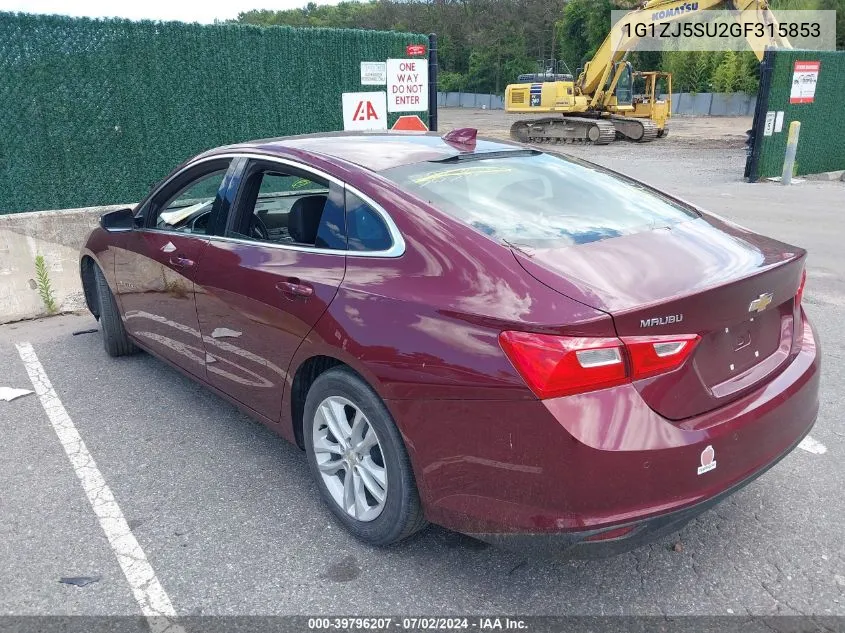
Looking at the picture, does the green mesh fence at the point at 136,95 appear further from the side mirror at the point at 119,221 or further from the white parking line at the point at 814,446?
the white parking line at the point at 814,446

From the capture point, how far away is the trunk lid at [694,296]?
2.21 meters

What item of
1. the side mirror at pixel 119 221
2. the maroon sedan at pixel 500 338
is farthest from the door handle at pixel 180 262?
the side mirror at pixel 119 221

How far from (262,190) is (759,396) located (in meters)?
2.53

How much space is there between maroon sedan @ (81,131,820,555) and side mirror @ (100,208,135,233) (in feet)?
3.13

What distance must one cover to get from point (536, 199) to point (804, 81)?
14344mm

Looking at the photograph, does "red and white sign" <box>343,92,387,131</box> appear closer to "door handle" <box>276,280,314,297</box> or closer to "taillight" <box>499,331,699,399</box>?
"door handle" <box>276,280,314,297</box>

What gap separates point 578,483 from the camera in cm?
213

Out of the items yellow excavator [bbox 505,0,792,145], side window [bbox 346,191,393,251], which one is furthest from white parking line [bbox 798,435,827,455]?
yellow excavator [bbox 505,0,792,145]

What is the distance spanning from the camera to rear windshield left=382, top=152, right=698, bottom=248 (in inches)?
105

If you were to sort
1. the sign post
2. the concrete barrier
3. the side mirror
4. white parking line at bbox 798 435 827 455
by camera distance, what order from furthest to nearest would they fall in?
the sign post → the concrete barrier → the side mirror → white parking line at bbox 798 435 827 455

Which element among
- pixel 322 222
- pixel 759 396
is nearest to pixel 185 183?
pixel 322 222

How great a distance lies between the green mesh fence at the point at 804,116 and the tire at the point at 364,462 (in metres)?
13.9

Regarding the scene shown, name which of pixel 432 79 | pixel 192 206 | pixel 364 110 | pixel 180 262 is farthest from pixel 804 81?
pixel 180 262

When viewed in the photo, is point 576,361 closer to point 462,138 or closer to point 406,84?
point 462,138
